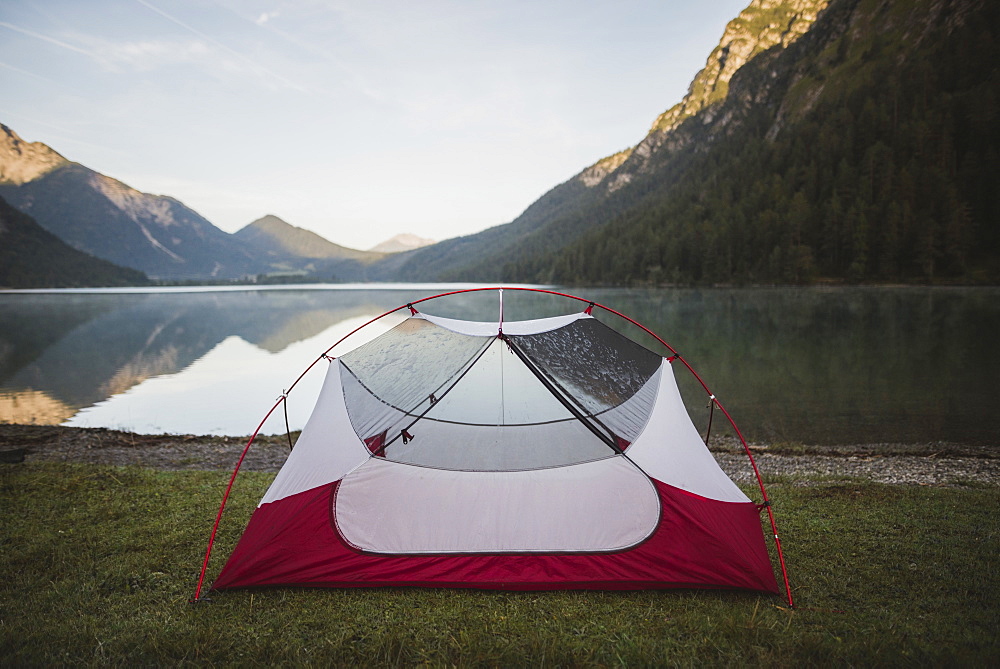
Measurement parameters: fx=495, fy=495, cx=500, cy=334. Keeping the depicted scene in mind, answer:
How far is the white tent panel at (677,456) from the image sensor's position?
4680 millimetres

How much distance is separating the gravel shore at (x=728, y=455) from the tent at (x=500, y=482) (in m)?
4.59

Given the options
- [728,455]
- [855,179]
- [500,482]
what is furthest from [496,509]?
[855,179]

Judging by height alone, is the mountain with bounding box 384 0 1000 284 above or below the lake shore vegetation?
above

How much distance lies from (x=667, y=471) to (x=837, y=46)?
15138cm

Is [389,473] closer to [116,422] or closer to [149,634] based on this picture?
[149,634]

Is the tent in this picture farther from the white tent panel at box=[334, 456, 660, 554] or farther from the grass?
the grass

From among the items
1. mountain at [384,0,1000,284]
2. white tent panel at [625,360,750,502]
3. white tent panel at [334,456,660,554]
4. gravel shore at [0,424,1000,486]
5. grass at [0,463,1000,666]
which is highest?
mountain at [384,0,1000,284]

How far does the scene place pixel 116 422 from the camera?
50.1 feet

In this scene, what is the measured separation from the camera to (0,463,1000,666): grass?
328 cm

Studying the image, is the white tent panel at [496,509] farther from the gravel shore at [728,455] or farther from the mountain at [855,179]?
the mountain at [855,179]

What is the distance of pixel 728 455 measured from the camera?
10.5 m

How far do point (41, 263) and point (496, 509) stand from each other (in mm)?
192456

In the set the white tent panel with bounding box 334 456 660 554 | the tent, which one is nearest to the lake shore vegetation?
the tent

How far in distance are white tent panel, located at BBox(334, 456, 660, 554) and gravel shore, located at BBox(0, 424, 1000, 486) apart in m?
4.97
